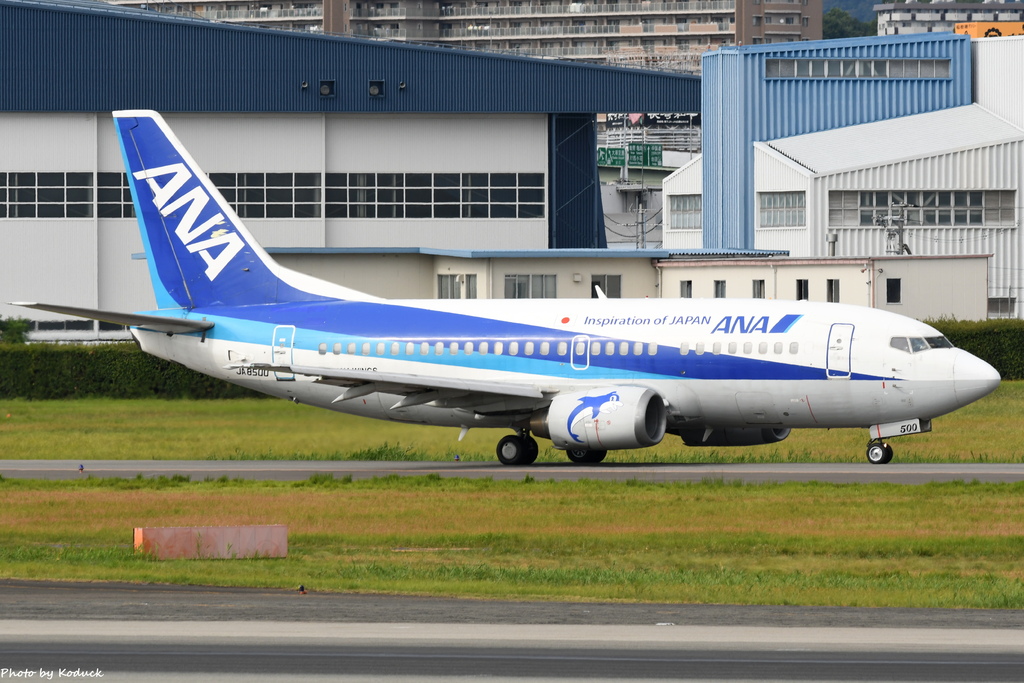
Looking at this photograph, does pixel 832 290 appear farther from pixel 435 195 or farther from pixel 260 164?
pixel 260 164

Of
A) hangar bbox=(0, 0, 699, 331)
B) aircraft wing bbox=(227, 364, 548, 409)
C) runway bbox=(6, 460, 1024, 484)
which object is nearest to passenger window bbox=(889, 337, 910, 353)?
runway bbox=(6, 460, 1024, 484)

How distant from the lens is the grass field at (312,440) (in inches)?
1606

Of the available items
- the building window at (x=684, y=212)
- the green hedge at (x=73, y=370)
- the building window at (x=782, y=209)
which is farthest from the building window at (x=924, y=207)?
the green hedge at (x=73, y=370)

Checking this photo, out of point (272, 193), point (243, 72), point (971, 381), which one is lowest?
point (971, 381)

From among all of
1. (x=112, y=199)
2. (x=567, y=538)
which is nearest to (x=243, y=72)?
(x=112, y=199)

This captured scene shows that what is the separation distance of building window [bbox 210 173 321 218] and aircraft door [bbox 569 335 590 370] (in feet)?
147

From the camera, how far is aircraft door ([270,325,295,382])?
41.8 meters

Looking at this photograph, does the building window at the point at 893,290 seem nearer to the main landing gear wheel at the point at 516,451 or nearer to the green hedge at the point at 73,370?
the main landing gear wheel at the point at 516,451

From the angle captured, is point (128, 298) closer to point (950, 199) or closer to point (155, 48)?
point (155, 48)

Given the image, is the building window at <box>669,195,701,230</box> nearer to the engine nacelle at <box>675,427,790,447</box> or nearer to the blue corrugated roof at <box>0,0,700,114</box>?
the blue corrugated roof at <box>0,0,700,114</box>

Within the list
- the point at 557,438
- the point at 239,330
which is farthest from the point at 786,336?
the point at 239,330

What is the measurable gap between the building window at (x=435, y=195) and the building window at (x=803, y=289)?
21893 mm

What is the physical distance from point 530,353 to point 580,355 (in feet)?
4.39

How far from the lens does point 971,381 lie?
120ft
